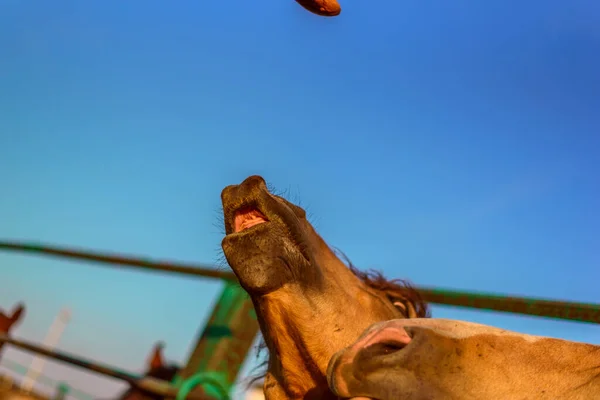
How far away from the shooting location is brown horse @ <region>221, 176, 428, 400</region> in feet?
5.14

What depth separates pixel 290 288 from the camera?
1.65 metres

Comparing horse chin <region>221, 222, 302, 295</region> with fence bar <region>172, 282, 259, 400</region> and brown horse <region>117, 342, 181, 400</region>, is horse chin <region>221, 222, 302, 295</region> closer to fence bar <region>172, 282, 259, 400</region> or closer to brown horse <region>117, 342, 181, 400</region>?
fence bar <region>172, 282, 259, 400</region>

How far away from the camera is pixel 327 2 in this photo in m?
1.41

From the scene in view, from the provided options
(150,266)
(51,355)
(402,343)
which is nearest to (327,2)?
(402,343)

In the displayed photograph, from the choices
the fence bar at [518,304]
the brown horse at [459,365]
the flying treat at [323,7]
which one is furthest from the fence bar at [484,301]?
the flying treat at [323,7]

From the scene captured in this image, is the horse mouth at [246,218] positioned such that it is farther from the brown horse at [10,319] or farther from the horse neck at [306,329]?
the brown horse at [10,319]

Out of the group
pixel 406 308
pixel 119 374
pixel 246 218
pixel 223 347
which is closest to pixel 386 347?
pixel 246 218

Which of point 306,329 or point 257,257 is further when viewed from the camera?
point 306,329

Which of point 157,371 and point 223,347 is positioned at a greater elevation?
point 223,347

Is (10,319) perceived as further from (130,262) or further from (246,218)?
(246,218)

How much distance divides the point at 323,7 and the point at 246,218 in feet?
2.03

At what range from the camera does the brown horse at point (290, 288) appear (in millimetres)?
1565

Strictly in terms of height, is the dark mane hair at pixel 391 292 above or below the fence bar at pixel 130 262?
above

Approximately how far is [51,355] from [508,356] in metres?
3.34
